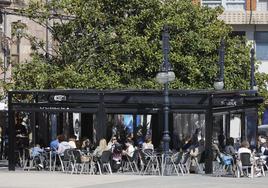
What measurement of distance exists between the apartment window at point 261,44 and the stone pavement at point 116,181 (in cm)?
3026

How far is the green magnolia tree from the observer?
43.9m

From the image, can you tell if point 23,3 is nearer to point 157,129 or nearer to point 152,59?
point 152,59

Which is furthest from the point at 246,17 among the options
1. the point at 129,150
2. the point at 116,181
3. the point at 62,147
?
the point at 116,181

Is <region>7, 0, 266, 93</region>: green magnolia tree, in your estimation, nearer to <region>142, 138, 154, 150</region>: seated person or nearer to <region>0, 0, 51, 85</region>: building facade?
<region>142, 138, 154, 150</region>: seated person

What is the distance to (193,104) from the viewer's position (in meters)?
36.0

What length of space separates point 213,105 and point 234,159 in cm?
207

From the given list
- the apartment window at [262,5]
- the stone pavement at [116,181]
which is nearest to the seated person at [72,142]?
the stone pavement at [116,181]

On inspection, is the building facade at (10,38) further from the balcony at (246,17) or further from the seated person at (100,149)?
the seated person at (100,149)

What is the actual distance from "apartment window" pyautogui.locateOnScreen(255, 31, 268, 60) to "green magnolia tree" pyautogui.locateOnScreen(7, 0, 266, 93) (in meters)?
15.8

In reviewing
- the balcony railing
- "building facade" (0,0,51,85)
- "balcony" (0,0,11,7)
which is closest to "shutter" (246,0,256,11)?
the balcony railing

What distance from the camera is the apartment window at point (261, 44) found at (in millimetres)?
63906

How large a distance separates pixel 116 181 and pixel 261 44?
113 ft

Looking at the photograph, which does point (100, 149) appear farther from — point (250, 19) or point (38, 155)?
point (250, 19)

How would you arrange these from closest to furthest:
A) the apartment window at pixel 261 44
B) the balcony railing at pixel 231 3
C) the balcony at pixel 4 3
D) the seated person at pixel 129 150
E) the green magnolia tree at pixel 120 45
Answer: the seated person at pixel 129 150 → the green magnolia tree at pixel 120 45 → the balcony at pixel 4 3 → the apartment window at pixel 261 44 → the balcony railing at pixel 231 3
